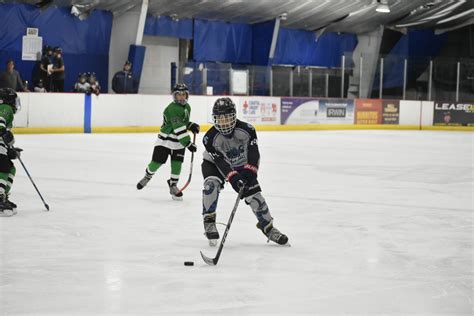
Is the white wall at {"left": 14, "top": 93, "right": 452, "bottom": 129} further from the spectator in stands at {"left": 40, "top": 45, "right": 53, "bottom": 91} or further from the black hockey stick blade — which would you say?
the black hockey stick blade

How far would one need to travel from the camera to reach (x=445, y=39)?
27.8 m

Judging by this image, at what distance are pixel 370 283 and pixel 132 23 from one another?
57.8 ft

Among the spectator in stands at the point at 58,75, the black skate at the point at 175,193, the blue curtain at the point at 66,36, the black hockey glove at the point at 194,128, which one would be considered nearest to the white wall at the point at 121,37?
the blue curtain at the point at 66,36

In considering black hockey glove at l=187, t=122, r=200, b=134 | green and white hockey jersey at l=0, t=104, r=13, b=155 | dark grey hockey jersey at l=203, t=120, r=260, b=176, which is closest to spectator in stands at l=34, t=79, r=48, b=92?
black hockey glove at l=187, t=122, r=200, b=134

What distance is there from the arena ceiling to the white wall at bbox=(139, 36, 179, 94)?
0.87 metres

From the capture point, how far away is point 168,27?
22422mm

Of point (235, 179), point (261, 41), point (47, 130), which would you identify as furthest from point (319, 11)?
point (235, 179)

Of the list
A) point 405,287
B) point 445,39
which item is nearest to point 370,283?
point 405,287

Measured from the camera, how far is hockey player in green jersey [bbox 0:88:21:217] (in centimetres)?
574

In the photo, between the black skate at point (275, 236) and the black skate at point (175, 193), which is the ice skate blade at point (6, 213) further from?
the black skate at point (275, 236)

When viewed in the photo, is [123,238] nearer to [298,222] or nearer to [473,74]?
[298,222]

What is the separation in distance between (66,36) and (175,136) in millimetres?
13688

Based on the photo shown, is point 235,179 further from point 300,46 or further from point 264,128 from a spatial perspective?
point 300,46

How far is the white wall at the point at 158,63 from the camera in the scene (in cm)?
1991
